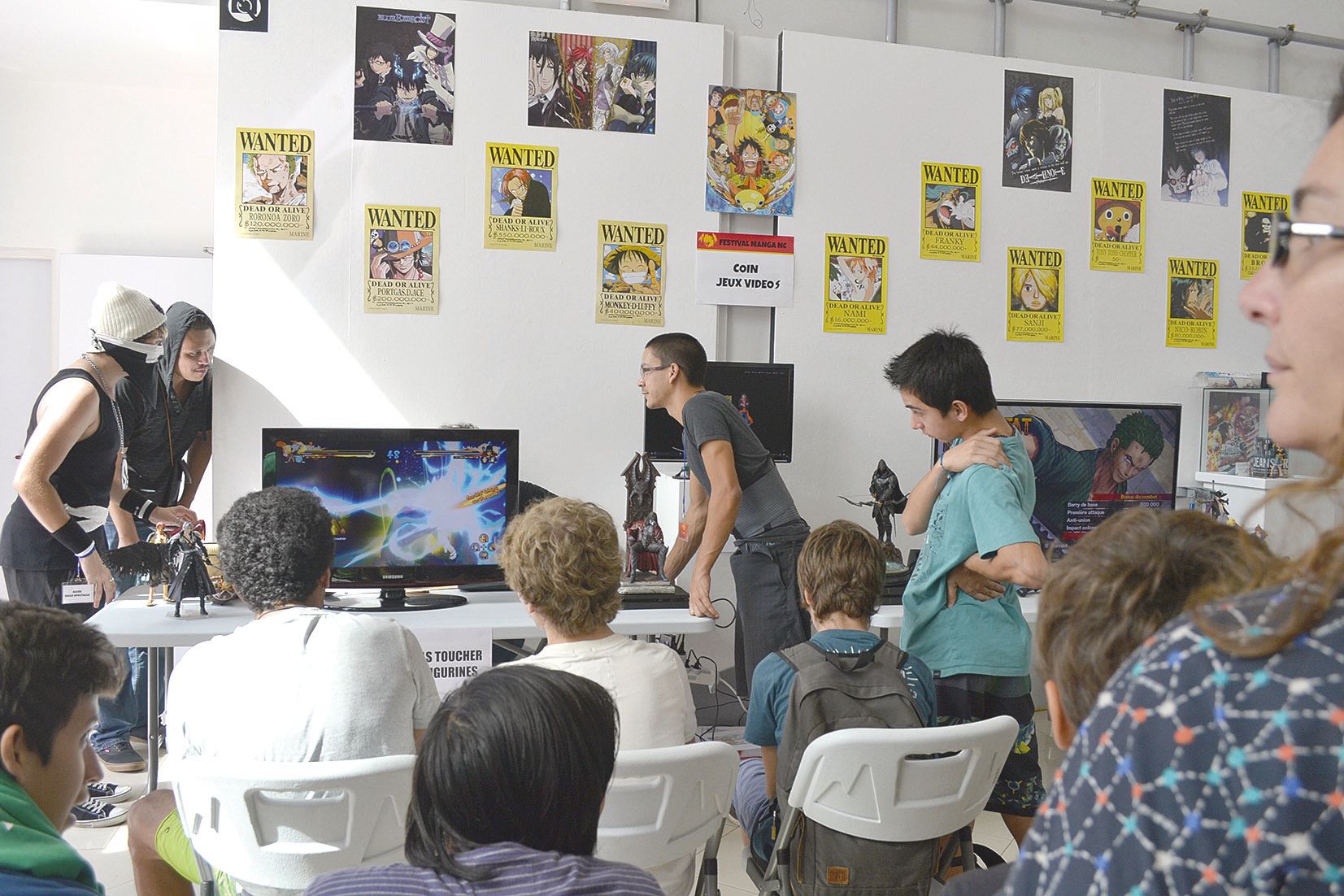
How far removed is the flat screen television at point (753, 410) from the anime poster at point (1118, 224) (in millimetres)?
1629

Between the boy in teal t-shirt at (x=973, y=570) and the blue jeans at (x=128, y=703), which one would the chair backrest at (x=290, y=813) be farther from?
the blue jeans at (x=128, y=703)

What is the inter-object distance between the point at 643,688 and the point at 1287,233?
1.46 m

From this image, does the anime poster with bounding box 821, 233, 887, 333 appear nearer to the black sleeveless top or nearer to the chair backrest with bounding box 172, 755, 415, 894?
the black sleeveless top

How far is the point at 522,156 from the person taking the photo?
3971mm

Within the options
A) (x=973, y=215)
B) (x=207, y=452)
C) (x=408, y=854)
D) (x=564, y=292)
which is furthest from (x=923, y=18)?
(x=408, y=854)

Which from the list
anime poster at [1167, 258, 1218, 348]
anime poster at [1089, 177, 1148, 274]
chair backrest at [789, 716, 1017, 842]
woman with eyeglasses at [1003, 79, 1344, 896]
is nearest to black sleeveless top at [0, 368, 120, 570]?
chair backrest at [789, 716, 1017, 842]

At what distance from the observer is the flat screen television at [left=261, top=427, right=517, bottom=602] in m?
2.91

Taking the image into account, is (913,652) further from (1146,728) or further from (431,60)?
(431,60)

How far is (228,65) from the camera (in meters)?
3.72

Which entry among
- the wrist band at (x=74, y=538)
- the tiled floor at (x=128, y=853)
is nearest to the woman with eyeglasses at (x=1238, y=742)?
the tiled floor at (x=128, y=853)

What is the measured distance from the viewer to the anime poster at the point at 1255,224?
4.78 m

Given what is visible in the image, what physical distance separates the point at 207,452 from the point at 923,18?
344 centimetres

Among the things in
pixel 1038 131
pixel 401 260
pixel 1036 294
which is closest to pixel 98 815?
pixel 401 260

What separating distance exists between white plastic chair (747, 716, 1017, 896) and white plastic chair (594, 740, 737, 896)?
0.18 meters
